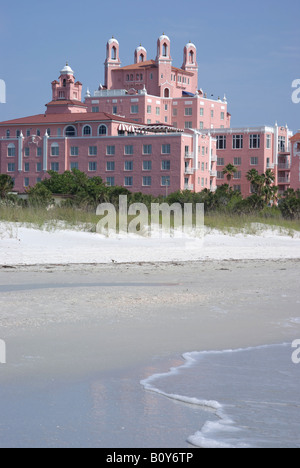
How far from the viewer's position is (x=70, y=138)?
90125mm

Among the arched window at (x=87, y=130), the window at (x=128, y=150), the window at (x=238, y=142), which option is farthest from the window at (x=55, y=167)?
the window at (x=238, y=142)

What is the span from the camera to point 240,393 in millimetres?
7188

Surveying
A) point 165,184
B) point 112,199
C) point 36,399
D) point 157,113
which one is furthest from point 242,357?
point 157,113

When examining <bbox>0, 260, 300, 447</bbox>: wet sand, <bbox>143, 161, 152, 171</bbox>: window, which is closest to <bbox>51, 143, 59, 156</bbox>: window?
<bbox>143, 161, 152, 171</bbox>: window

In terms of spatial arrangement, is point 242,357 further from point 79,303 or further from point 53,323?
point 79,303

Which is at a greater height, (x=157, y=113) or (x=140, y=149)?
(x=157, y=113)

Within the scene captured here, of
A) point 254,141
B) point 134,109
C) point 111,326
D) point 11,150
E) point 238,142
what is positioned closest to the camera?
point 111,326

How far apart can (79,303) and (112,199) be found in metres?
20.7

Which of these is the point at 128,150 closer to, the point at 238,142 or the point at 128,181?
the point at 128,181

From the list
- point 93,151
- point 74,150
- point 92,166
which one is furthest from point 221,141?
point 74,150

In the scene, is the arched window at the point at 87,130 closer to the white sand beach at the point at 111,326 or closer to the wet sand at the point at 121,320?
the white sand beach at the point at 111,326

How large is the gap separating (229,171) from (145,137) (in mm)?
16800

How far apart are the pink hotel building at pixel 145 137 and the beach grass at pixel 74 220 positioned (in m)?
53.6

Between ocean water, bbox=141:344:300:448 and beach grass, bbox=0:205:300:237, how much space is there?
1565cm
